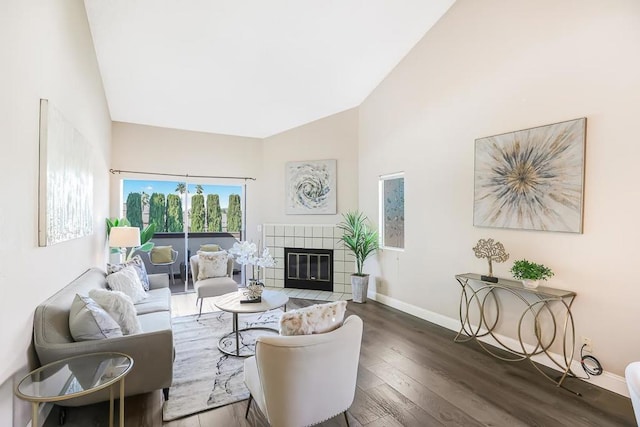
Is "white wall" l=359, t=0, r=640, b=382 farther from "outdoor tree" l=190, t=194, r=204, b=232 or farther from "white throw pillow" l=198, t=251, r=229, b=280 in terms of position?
"outdoor tree" l=190, t=194, r=204, b=232

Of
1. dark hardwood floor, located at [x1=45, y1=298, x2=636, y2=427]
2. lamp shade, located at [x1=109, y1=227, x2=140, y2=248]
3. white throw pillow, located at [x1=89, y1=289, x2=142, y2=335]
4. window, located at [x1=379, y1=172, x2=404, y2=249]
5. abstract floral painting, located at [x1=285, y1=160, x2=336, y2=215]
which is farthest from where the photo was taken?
abstract floral painting, located at [x1=285, y1=160, x2=336, y2=215]

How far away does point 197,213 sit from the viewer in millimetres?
6008

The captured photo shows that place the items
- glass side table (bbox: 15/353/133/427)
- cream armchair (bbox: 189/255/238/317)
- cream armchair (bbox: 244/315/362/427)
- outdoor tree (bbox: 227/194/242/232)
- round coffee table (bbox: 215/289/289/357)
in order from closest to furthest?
glass side table (bbox: 15/353/133/427)
cream armchair (bbox: 244/315/362/427)
round coffee table (bbox: 215/289/289/357)
cream armchair (bbox: 189/255/238/317)
outdoor tree (bbox: 227/194/242/232)

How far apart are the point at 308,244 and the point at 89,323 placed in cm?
A: 416

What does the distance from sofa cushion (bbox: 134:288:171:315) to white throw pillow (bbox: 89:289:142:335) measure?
2.85 feet

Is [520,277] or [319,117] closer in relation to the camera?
[520,277]

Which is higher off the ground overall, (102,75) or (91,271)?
(102,75)

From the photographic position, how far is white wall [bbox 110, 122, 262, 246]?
17.6 feet

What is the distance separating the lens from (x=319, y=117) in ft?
19.5

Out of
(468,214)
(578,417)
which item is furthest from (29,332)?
(468,214)

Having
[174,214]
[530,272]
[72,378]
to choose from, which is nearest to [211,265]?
[174,214]

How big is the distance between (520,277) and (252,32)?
394 cm

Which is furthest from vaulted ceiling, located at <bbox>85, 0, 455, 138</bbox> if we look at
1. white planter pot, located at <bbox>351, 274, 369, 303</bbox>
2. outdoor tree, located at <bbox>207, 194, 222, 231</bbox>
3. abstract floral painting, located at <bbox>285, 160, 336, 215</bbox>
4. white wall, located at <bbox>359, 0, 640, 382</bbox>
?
white planter pot, located at <bbox>351, 274, 369, 303</bbox>

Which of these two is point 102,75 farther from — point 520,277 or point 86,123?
point 520,277
